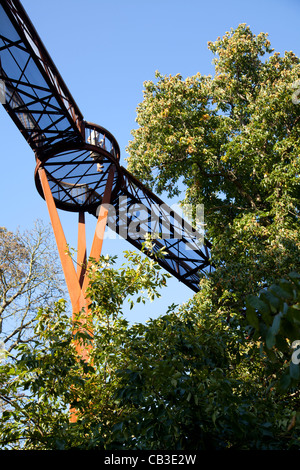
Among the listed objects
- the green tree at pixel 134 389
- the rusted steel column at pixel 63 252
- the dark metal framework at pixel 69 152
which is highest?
the dark metal framework at pixel 69 152

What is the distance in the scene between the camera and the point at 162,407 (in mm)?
4406

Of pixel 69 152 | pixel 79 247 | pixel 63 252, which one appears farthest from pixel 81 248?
pixel 69 152

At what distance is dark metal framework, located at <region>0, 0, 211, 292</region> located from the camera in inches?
372

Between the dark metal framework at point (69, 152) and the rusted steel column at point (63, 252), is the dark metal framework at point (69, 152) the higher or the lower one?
the higher one

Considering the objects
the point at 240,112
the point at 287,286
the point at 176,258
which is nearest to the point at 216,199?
the point at 176,258

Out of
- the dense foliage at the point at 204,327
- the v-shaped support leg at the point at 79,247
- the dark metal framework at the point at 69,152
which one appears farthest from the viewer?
the v-shaped support leg at the point at 79,247

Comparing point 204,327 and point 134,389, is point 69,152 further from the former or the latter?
point 134,389

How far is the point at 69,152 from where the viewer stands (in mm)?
11914

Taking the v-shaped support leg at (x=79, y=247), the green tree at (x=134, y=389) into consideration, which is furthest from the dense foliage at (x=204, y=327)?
the v-shaped support leg at (x=79, y=247)

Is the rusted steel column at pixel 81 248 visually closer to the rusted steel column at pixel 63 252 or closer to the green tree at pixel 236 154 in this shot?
the rusted steel column at pixel 63 252

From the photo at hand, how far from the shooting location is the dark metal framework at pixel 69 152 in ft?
31.0

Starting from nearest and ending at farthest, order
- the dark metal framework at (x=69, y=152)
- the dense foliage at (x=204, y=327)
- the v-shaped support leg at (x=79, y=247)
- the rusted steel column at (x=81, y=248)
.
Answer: the dense foliage at (x=204, y=327) → the dark metal framework at (x=69, y=152) → the v-shaped support leg at (x=79, y=247) → the rusted steel column at (x=81, y=248)

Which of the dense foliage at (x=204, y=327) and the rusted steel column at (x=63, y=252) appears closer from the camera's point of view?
the dense foliage at (x=204, y=327)
